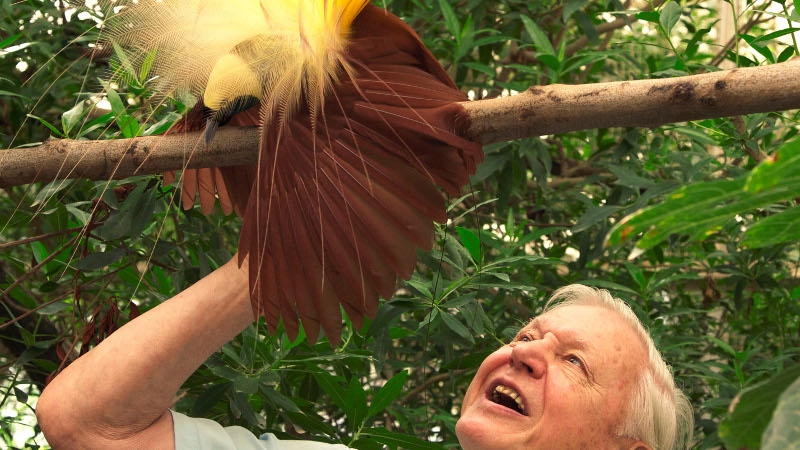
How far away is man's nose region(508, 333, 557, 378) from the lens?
1.26 metres

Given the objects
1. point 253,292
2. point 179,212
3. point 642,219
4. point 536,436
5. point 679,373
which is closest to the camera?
point 642,219

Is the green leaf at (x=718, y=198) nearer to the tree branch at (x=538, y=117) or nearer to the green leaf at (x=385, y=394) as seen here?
the tree branch at (x=538, y=117)

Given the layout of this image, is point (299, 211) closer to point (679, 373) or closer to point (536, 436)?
point (536, 436)

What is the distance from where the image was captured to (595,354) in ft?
4.22

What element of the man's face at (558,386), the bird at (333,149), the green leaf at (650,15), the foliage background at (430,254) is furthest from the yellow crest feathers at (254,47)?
the green leaf at (650,15)

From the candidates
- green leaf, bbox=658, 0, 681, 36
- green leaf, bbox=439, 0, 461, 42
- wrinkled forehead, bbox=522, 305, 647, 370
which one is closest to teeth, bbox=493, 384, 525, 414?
wrinkled forehead, bbox=522, 305, 647, 370

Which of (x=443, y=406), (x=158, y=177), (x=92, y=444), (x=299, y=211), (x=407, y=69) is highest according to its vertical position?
(x=407, y=69)

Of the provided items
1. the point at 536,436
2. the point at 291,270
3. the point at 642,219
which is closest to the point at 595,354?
the point at 536,436

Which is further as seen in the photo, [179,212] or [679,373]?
[679,373]

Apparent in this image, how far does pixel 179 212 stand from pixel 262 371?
323mm

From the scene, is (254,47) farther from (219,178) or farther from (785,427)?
(785,427)

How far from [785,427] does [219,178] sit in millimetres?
750

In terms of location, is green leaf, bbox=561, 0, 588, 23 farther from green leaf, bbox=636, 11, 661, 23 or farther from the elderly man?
the elderly man

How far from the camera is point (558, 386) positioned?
4.04 feet
